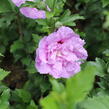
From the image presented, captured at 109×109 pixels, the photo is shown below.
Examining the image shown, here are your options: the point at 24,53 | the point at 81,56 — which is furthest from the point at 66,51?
the point at 24,53

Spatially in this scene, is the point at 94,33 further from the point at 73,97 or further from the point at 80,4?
the point at 73,97

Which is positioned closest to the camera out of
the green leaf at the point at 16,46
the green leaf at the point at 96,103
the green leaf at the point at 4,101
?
the green leaf at the point at 96,103

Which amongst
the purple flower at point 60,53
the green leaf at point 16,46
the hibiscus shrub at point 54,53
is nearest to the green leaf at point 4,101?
the hibiscus shrub at point 54,53

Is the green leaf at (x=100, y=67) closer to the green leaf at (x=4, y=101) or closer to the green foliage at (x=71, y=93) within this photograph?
the green leaf at (x=4, y=101)

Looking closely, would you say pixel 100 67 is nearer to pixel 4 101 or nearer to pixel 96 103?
pixel 4 101

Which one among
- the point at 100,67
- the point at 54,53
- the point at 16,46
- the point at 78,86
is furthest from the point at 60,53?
the point at 78,86

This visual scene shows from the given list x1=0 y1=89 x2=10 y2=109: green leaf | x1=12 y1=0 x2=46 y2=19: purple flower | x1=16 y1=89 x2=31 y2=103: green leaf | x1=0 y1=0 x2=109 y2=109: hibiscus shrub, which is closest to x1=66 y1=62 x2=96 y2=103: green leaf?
x1=0 y1=0 x2=109 y2=109: hibiscus shrub
